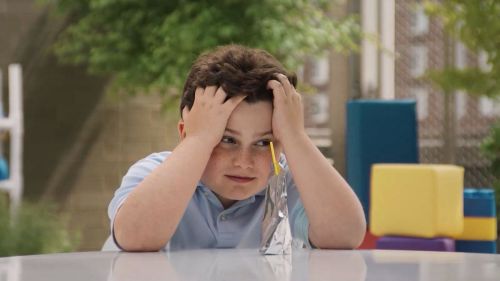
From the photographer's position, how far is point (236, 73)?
58.0 inches

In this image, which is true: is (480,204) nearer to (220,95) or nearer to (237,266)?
(220,95)

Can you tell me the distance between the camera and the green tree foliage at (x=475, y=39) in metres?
5.20

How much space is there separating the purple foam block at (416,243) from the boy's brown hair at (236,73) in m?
3.23

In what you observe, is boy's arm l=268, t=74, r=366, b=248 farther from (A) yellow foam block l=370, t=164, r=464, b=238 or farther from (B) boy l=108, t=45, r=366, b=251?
(A) yellow foam block l=370, t=164, r=464, b=238

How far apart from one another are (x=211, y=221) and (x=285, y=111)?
0.78 ft

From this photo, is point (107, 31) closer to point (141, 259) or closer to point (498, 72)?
point (498, 72)

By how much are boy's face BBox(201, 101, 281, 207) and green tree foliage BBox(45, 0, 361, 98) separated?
4.02m

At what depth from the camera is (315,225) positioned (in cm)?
150

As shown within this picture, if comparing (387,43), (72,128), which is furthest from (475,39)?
(72,128)

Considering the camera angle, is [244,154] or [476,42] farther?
[476,42]

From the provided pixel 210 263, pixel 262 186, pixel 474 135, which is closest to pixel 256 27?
pixel 474 135

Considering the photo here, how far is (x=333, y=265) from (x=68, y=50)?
5292mm

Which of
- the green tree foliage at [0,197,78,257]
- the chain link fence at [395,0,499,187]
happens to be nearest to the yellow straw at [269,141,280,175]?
the green tree foliage at [0,197,78,257]

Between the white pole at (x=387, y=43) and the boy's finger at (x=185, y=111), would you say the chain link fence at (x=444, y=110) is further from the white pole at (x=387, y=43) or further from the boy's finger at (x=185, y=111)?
the boy's finger at (x=185, y=111)
